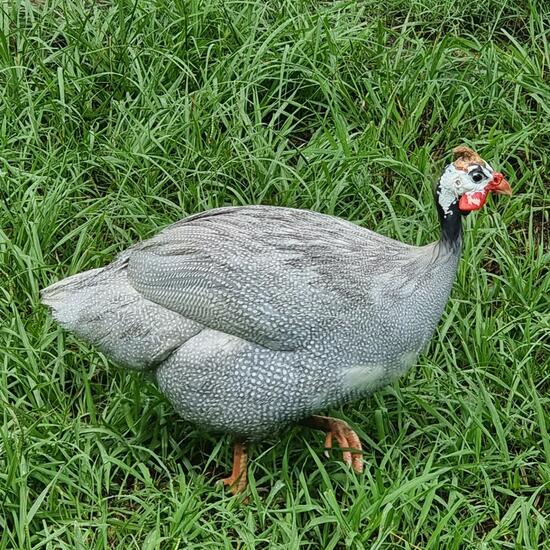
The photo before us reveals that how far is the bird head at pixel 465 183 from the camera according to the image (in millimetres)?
3562

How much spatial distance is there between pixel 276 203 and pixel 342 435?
995mm

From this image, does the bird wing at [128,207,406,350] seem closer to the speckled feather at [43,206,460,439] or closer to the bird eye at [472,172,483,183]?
the speckled feather at [43,206,460,439]

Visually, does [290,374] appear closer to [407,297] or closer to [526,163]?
[407,297]

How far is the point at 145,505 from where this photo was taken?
3602mm

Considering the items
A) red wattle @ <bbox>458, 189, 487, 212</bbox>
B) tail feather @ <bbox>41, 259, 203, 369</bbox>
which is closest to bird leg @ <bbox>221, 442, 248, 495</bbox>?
tail feather @ <bbox>41, 259, 203, 369</bbox>

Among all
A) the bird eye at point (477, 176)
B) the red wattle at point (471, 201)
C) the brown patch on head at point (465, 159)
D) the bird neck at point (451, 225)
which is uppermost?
the brown patch on head at point (465, 159)

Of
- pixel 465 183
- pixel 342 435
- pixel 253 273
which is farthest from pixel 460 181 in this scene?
pixel 342 435

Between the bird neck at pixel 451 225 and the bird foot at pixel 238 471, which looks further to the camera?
the bird foot at pixel 238 471

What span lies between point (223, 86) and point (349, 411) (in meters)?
1.43

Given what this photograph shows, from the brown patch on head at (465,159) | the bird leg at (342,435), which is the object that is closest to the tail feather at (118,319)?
the bird leg at (342,435)

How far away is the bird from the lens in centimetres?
352

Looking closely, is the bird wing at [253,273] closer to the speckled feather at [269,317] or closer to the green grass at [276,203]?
the speckled feather at [269,317]

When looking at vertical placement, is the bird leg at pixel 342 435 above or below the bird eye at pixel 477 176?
below

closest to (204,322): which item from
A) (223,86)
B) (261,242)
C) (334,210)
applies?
(261,242)
